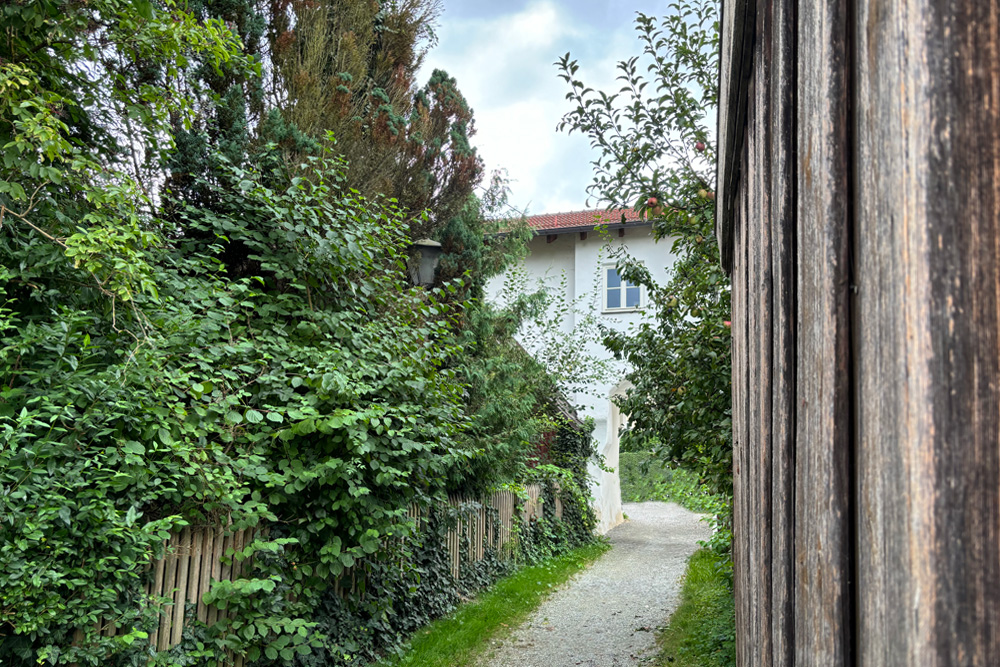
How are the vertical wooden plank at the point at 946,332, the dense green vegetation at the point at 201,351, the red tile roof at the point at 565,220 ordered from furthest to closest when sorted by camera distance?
the red tile roof at the point at 565,220 → the dense green vegetation at the point at 201,351 → the vertical wooden plank at the point at 946,332

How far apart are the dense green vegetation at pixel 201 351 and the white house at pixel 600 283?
9.94 m

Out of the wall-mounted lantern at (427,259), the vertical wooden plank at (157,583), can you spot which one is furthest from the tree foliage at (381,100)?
the vertical wooden plank at (157,583)

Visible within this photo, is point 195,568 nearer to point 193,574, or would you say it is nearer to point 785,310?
point 193,574

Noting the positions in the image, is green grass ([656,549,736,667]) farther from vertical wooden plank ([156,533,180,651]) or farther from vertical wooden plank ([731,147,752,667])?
vertical wooden plank ([156,533,180,651])

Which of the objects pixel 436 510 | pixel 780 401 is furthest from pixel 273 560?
pixel 780 401

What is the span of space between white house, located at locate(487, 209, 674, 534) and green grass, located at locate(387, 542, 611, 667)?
5720mm

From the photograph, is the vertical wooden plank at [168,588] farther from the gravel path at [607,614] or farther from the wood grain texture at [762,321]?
the wood grain texture at [762,321]

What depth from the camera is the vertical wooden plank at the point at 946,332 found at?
1.50ft

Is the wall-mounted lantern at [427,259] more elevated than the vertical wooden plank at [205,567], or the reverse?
the wall-mounted lantern at [427,259]

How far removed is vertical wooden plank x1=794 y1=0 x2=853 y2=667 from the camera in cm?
72

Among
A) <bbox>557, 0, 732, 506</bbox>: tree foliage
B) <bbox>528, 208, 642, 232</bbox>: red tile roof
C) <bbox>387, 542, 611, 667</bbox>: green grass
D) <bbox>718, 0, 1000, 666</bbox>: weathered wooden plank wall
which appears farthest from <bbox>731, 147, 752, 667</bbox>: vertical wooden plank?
<bbox>528, 208, 642, 232</bbox>: red tile roof

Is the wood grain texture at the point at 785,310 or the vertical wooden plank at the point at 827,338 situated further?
the wood grain texture at the point at 785,310

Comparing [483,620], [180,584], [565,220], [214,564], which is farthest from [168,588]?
[565,220]

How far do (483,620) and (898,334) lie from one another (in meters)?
8.30
